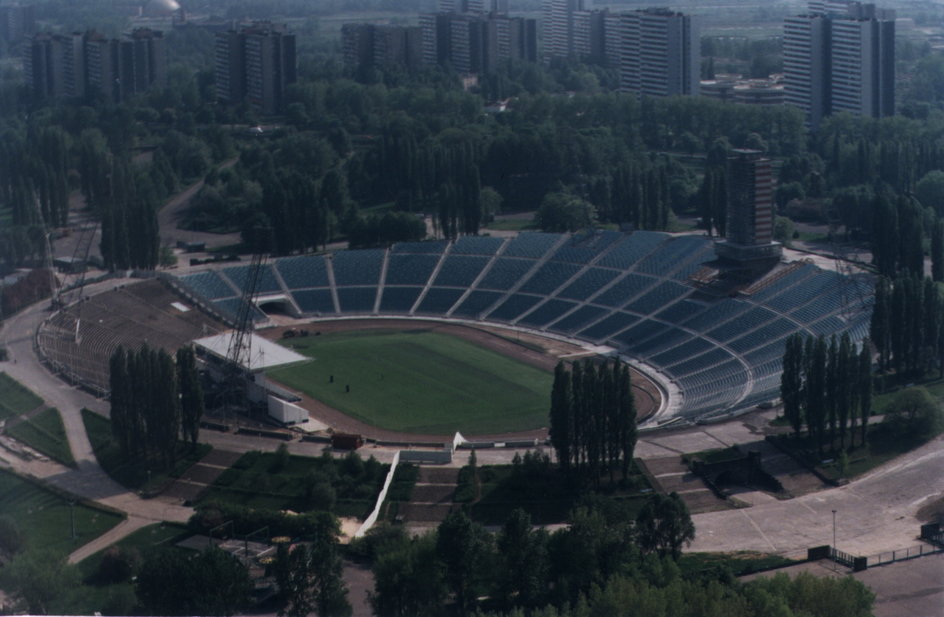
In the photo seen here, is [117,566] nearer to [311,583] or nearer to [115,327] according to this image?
[311,583]

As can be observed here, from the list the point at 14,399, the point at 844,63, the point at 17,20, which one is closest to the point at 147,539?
the point at 14,399

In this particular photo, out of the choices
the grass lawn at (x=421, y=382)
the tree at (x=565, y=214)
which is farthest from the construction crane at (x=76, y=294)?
the tree at (x=565, y=214)

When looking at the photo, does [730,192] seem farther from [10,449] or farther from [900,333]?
[10,449]

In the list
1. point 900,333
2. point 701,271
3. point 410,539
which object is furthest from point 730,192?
point 410,539

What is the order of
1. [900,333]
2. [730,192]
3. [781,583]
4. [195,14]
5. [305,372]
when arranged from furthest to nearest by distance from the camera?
[195,14] < [730,192] < [305,372] < [900,333] < [781,583]

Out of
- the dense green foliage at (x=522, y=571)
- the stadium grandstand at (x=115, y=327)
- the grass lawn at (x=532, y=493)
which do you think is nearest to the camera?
the dense green foliage at (x=522, y=571)

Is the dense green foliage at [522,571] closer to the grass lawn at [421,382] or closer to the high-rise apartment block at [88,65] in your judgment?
the grass lawn at [421,382]
